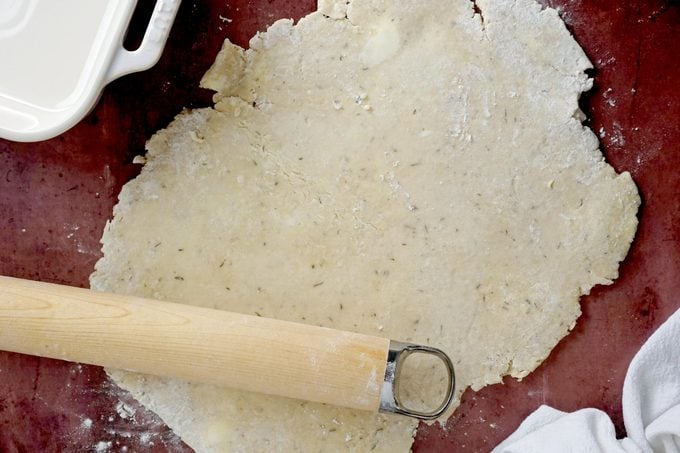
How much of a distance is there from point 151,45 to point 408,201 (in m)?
0.56

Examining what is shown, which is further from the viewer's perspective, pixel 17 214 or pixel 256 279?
pixel 17 214

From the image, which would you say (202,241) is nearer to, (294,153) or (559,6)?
(294,153)

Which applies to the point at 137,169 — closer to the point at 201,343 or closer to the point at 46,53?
the point at 46,53

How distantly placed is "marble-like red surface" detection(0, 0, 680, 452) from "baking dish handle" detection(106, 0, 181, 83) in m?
0.18

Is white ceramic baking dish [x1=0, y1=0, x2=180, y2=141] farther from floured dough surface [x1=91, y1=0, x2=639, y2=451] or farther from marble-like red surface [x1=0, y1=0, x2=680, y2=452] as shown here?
floured dough surface [x1=91, y1=0, x2=639, y2=451]

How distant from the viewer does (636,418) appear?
1315mm

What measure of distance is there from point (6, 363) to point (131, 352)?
0.41 metres

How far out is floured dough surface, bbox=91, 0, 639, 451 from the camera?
136cm

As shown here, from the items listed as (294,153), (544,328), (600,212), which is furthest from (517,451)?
(294,153)

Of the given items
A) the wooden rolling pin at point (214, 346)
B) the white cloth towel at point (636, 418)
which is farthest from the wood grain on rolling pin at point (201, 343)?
the white cloth towel at point (636, 418)

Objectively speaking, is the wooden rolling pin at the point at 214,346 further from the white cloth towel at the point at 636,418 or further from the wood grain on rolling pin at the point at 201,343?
the white cloth towel at the point at 636,418

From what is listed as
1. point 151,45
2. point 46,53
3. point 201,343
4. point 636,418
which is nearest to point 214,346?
point 201,343

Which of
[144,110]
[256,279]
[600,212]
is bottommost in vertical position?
[256,279]

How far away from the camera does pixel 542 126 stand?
135cm
